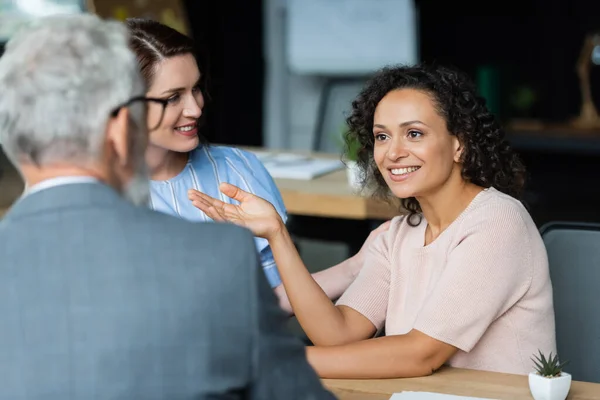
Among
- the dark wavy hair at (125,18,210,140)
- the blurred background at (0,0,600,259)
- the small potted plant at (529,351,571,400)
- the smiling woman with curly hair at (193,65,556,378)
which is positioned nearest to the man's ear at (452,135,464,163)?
the smiling woman with curly hair at (193,65,556,378)

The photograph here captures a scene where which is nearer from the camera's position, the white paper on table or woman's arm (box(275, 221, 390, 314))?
the white paper on table

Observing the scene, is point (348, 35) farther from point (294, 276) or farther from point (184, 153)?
point (294, 276)

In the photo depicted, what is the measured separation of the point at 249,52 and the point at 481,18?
1.75 meters

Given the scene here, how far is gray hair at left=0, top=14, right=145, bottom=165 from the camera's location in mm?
1093

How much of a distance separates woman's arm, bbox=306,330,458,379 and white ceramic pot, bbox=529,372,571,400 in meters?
0.21

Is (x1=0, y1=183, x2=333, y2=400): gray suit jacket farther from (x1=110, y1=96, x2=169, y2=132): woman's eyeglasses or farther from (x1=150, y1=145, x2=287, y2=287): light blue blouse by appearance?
(x1=150, y1=145, x2=287, y2=287): light blue blouse

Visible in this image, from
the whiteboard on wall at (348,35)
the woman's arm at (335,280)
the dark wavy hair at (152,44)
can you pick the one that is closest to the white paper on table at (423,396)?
the woman's arm at (335,280)

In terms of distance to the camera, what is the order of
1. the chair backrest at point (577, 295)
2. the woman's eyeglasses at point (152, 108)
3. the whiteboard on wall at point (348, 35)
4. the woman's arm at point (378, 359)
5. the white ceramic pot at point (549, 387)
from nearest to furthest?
the woman's eyeglasses at point (152, 108), the white ceramic pot at point (549, 387), the woman's arm at point (378, 359), the chair backrest at point (577, 295), the whiteboard on wall at point (348, 35)

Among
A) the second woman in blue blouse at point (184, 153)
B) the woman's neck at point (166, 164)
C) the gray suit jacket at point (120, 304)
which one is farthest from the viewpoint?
the woman's neck at point (166, 164)

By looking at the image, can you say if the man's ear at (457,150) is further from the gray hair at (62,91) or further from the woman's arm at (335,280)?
the gray hair at (62,91)

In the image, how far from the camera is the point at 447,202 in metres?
2.01

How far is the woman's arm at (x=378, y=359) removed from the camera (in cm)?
175

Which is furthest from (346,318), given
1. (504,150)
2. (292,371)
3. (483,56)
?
(483,56)

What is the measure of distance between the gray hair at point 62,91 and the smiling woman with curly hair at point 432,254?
2.61ft
